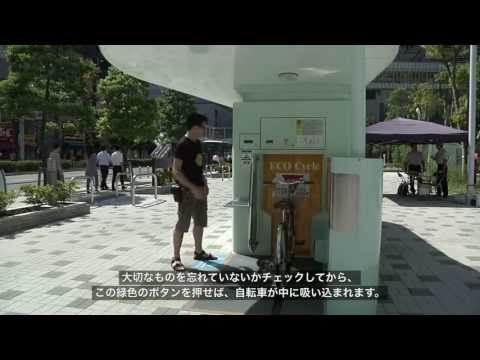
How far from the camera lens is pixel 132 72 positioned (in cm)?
554

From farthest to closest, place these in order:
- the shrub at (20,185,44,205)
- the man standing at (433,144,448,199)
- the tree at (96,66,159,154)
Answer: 1. the tree at (96,66,159,154)
2. the man standing at (433,144,448,199)
3. the shrub at (20,185,44,205)

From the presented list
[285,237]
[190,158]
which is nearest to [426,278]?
[285,237]

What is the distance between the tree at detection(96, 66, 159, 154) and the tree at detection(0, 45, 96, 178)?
355 centimetres

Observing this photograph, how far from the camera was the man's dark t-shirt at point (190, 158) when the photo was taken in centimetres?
486

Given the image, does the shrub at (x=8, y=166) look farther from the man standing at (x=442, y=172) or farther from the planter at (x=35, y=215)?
the man standing at (x=442, y=172)

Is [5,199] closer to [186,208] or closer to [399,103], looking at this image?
[186,208]

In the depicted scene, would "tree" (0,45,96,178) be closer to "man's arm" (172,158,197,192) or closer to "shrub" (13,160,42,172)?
"man's arm" (172,158,197,192)

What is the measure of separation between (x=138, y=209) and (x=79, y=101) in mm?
5542

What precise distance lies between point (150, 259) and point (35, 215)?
3.35m

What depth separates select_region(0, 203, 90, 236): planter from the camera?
705 cm

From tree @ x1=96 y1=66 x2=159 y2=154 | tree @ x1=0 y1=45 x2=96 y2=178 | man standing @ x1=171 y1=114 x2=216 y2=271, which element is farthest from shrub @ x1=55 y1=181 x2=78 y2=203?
tree @ x1=96 y1=66 x2=159 y2=154

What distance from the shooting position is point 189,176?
4898 mm
